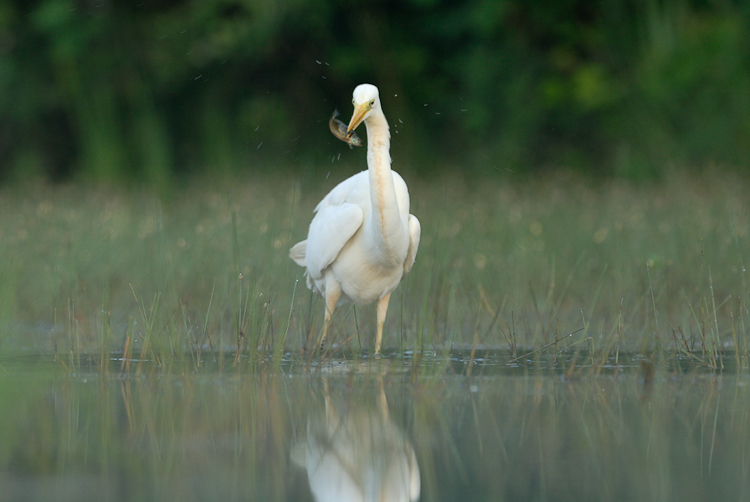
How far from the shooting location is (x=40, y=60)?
17000 millimetres

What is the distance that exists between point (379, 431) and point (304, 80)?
563 inches

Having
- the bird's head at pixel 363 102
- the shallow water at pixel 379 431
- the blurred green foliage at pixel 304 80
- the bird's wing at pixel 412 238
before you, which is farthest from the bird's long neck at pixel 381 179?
the blurred green foliage at pixel 304 80

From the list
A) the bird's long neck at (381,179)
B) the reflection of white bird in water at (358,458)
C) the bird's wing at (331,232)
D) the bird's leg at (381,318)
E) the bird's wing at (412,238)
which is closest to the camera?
the reflection of white bird in water at (358,458)

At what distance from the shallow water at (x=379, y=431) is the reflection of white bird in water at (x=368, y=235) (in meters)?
0.67

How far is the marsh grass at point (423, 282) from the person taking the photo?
454 cm

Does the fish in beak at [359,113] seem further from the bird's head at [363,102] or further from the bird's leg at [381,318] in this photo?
the bird's leg at [381,318]

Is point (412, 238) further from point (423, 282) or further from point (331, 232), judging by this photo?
point (423, 282)

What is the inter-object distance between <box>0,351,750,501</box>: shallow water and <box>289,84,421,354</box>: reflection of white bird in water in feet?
2.21

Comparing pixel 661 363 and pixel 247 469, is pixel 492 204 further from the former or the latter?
pixel 247 469

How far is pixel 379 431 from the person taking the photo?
127 inches

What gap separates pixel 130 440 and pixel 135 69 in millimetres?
14048

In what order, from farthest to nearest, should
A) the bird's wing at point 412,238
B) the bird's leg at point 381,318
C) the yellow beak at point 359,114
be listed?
1. the bird's wing at point 412,238
2. the bird's leg at point 381,318
3. the yellow beak at point 359,114

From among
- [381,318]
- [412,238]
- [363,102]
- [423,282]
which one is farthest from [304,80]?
[363,102]

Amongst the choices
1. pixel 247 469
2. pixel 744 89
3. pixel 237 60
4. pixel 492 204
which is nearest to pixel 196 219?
pixel 492 204
